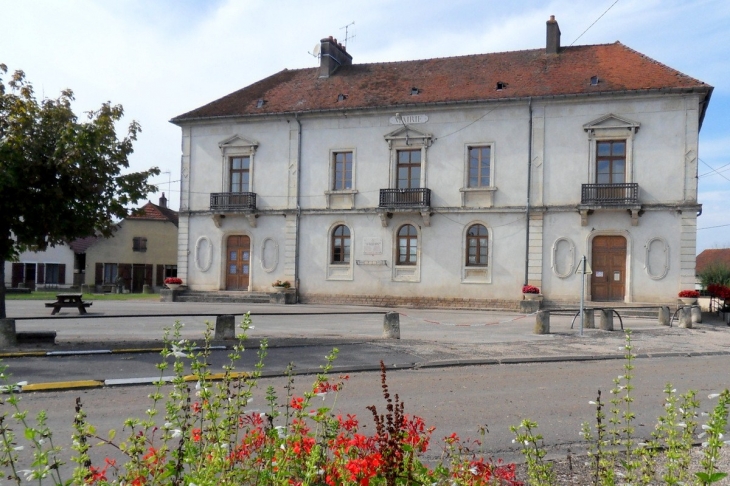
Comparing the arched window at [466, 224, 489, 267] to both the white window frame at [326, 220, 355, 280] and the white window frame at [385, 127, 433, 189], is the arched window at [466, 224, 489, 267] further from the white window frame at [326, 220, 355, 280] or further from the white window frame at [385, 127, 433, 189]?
the white window frame at [326, 220, 355, 280]

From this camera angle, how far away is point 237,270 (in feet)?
105

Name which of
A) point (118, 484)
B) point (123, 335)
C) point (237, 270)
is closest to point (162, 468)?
point (118, 484)

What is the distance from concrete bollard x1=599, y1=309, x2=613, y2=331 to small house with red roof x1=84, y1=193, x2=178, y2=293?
3680cm

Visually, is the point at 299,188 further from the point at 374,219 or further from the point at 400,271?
the point at 400,271

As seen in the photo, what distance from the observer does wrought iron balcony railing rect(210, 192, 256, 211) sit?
31.2 meters

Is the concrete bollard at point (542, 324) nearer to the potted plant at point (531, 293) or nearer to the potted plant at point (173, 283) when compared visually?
the potted plant at point (531, 293)

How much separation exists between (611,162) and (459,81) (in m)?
7.81

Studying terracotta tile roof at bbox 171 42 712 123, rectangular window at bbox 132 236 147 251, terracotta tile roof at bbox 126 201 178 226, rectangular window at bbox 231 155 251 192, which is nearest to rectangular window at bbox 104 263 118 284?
rectangular window at bbox 132 236 147 251

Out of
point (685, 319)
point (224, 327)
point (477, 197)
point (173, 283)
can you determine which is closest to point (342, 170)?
point (477, 197)

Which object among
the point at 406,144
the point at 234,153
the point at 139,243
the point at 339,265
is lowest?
the point at 339,265

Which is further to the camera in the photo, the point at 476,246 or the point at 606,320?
the point at 476,246

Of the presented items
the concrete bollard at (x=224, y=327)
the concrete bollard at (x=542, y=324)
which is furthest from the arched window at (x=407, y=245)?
the concrete bollard at (x=224, y=327)

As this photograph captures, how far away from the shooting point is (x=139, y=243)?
50531 mm

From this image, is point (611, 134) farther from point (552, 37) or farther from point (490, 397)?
point (490, 397)
